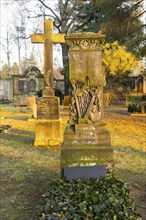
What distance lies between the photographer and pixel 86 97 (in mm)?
4492

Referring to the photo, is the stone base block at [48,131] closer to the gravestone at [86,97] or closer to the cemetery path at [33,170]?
the cemetery path at [33,170]

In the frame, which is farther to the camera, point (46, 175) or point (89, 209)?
point (46, 175)

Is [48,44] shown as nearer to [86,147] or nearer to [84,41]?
[84,41]

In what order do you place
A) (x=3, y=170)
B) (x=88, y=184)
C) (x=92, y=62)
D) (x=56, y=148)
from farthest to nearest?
(x=56, y=148)
(x=3, y=170)
(x=92, y=62)
(x=88, y=184)

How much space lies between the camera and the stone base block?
8219 millimetres

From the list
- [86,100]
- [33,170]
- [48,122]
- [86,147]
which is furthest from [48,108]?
[86,147]

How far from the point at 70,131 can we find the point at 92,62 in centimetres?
115

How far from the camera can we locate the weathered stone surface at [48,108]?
8258mm

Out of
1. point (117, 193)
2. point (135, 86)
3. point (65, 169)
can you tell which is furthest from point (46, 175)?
point (135, 86)

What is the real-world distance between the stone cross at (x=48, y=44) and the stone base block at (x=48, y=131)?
43.7 inches

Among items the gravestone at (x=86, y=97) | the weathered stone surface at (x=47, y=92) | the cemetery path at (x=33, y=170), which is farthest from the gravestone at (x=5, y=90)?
the gravestone at (x=86, y=97)

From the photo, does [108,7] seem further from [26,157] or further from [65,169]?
[65,169]

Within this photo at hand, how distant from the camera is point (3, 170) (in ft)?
19.0

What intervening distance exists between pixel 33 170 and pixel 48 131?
8.40ft
